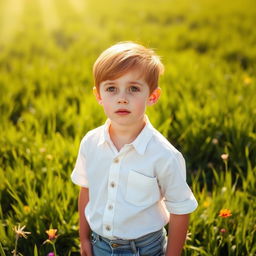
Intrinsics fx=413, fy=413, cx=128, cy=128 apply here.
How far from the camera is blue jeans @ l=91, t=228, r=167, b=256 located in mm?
1519

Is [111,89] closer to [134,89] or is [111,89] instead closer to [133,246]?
[134,89]

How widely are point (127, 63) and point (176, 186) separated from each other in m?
0.45

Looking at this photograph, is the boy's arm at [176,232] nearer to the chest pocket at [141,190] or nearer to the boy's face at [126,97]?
the chest pocket at [141,190]

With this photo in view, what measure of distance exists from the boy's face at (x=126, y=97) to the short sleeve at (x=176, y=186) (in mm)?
199

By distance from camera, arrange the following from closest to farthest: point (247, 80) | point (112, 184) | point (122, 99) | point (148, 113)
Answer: point (122, 99)
point (112, 184)
point (148, 113)
point (247, 80)

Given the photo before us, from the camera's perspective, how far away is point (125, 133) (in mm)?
1513

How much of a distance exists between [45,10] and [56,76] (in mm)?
4909

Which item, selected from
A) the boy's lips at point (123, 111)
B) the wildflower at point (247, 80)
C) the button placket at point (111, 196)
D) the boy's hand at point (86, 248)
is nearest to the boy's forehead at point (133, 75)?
the boy's lips at point (123, 111)

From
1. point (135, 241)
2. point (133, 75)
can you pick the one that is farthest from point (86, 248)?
point (133, 75)

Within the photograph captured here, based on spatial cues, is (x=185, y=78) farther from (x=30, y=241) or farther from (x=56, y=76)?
(x=30, y=241)

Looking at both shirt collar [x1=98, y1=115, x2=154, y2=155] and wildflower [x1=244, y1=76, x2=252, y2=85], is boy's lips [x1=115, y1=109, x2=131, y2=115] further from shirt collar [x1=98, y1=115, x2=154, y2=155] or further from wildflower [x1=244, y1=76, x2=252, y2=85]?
wildflower [x1=244, y1=76, x2=252, y2=85]

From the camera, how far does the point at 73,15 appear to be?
7.63 m

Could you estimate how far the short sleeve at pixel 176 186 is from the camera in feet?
4.60

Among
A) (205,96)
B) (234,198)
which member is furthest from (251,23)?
(234,198)
